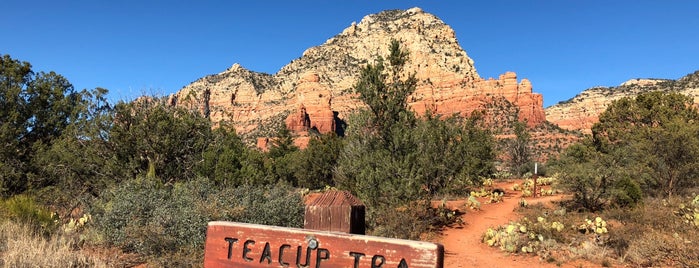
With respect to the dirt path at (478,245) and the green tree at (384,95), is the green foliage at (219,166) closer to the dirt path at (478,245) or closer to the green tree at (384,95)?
the green tree at (384,95)

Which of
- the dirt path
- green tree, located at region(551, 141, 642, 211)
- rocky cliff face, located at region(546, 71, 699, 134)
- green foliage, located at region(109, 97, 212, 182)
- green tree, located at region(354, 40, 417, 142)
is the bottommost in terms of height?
the dirt path

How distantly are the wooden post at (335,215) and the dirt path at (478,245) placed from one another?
7.83 metres

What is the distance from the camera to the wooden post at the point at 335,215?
2.22 meters

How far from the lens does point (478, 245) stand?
11609mm

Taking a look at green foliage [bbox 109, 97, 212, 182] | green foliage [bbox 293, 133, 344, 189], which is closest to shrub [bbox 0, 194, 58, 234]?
green foliage [bbox 109, 97, 212, 182]

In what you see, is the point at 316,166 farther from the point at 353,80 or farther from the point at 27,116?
the point at 353,80

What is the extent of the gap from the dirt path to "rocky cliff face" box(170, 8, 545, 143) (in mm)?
75650

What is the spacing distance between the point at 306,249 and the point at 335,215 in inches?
9.7

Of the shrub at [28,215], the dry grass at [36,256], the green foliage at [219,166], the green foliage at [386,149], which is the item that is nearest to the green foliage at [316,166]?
the green foliage at [219,166]

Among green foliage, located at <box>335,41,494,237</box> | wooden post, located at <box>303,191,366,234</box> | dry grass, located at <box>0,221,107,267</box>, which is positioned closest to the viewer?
wooden post, located at <box>303,191,366,234</box>

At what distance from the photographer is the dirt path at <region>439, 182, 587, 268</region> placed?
9625mm

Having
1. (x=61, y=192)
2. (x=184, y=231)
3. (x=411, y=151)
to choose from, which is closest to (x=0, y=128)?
(x=61, y=192)

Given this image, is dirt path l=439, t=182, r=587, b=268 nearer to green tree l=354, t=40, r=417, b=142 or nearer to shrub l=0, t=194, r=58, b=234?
green tree l=354, t=40, r=417, b=142

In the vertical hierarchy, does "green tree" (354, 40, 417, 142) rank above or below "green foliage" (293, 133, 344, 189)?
above
